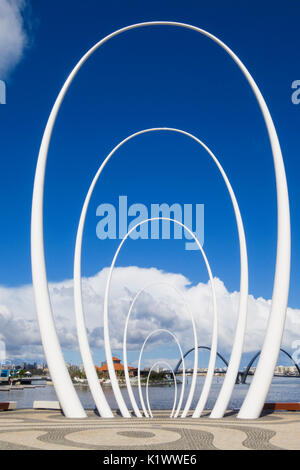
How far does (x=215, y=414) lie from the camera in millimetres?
22328

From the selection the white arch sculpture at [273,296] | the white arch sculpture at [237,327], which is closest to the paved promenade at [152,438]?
the white arch sculpture at [273,296]

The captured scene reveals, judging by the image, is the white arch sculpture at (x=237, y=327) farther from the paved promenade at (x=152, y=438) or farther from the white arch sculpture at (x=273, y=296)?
the paved promenade at (x=152, y=438)

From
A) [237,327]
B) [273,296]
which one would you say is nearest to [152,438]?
[273,296]

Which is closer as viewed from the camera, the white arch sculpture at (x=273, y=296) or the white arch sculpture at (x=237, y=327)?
the white arch sculpture at (x=273, y=296)

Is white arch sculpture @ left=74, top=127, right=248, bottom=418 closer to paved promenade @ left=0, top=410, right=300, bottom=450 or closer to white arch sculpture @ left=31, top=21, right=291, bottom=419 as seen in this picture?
white arch sculpture @ left=31, top=21, right=291, bottom=419

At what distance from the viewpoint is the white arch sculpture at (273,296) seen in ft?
55.9

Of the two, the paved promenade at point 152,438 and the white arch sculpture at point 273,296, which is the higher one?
the white arch sculpture at point 273,296

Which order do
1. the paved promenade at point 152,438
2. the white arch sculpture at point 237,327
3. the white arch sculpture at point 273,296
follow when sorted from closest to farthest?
the paved promenade at point 152,438 < the white arch sculpture at point 273,296 < the white arch sculpture at point 237,327

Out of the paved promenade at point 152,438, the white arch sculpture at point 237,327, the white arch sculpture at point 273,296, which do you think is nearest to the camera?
the paved promenade at point 152,438

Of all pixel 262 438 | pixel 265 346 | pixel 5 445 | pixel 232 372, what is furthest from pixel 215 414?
pixel 5 445

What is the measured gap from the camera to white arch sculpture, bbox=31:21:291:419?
55.9ft

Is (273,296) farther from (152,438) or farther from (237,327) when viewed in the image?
(152,438)

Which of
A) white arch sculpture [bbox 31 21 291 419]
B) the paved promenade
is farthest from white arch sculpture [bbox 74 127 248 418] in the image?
the paved promenade
